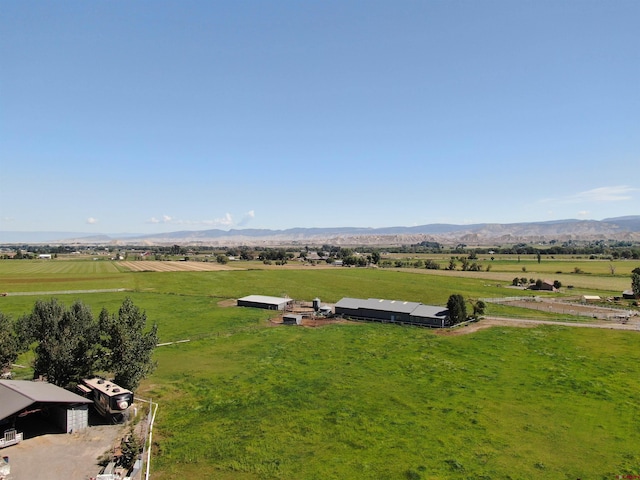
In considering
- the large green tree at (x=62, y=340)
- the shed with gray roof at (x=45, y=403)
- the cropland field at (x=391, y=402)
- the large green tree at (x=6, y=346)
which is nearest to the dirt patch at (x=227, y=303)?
the cropland field at (x=391, y=402)

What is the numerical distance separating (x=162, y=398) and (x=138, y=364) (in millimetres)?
3663

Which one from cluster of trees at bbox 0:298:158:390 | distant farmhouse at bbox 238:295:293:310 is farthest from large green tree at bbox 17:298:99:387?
distant farmhouse at bbox 238:295:293:310

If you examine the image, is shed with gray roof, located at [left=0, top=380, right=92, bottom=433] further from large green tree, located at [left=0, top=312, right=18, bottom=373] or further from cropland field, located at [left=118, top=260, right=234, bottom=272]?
cropland field, located at [left=118, top=260, right=234, bottom=272]

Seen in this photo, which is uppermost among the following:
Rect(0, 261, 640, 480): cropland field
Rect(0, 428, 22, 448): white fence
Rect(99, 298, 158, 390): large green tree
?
Rect(99, 298, 158, 390): large green tree

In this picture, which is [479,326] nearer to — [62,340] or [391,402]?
[391,402]

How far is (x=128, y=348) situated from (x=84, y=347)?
4154mm

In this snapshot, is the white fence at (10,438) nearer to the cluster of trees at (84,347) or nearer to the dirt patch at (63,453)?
the dirt patch at (63,453)

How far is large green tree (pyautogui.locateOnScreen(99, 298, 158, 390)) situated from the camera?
30453 millimetres

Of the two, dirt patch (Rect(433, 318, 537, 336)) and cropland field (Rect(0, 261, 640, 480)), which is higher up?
cropland field (Rect(0, 261, 640, 480))

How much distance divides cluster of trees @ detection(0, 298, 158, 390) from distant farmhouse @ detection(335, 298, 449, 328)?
3786 cm

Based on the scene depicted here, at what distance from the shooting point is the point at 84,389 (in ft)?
99.7

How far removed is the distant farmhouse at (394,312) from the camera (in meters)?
58.9

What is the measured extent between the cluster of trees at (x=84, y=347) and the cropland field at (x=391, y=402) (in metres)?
3.70

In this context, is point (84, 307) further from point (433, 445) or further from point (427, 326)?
point (427, 326)
